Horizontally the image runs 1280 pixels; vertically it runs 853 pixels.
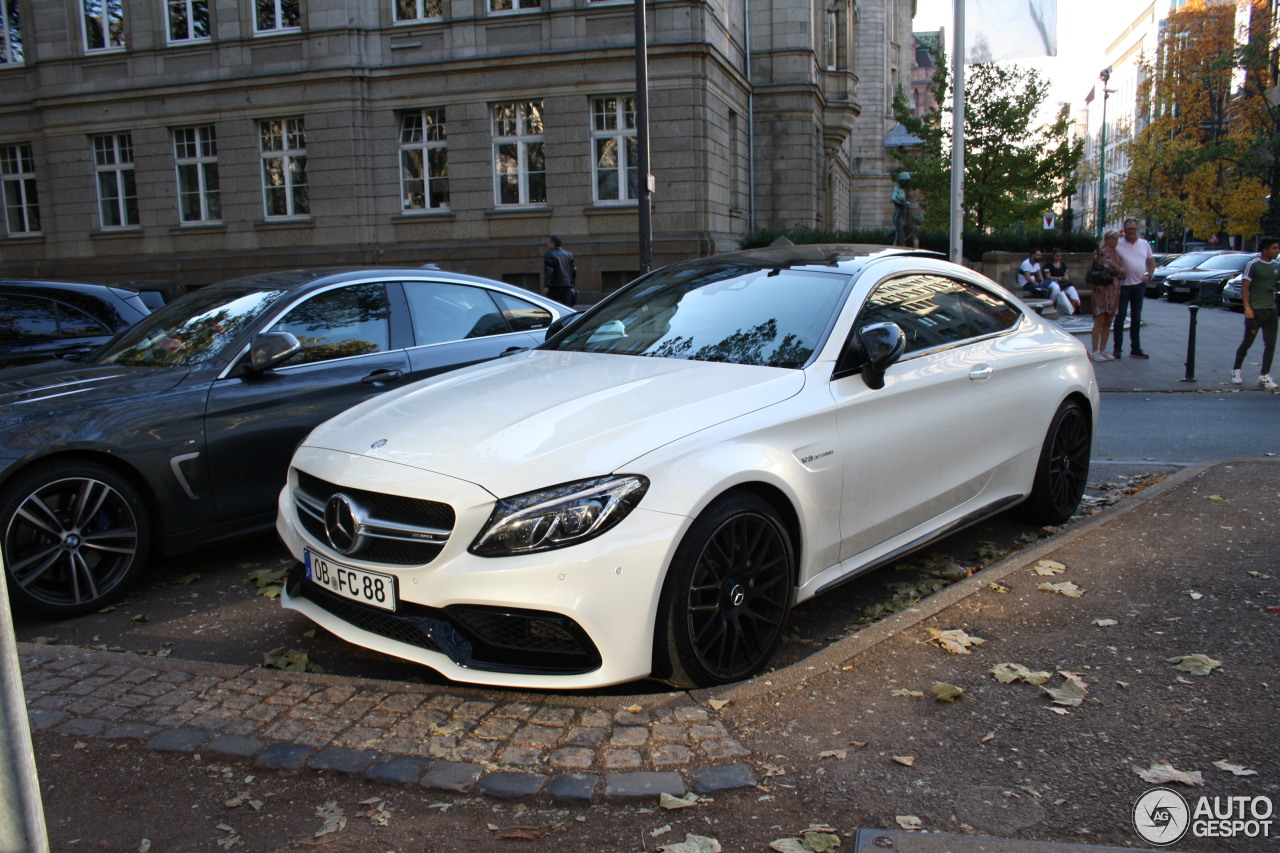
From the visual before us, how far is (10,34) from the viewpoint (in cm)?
2973

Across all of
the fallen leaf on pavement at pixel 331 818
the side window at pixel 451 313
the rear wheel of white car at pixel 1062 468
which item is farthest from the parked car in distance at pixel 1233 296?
the fallen leaf on pavement at pixel 331 818

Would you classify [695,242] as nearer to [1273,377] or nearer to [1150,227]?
[1273,377]

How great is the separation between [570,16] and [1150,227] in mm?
60941

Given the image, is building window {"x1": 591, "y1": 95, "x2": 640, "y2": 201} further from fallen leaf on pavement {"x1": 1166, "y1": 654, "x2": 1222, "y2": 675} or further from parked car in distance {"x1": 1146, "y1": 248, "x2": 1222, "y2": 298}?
fallen leaf on pavement {"x1": 1166, "y1": 654, "x2": 1222, "y2": 675}

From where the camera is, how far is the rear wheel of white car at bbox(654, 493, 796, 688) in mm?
3307

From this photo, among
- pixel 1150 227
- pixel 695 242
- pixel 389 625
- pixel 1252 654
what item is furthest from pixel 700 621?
pixel 1150 227

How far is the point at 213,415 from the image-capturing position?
5012 millimetres

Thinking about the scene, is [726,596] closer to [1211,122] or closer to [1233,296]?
[1233,296]

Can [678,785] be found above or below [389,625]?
below

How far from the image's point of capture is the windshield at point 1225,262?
32.3 m

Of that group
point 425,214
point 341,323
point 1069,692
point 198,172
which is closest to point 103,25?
point 198,172

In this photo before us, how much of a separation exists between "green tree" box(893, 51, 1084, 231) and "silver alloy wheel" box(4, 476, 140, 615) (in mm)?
30622

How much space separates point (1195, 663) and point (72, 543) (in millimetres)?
4745

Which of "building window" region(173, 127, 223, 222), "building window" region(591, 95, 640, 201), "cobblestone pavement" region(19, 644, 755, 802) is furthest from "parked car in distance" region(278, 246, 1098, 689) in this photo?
"building window" region(173, 127, 223, 222)
